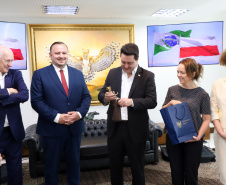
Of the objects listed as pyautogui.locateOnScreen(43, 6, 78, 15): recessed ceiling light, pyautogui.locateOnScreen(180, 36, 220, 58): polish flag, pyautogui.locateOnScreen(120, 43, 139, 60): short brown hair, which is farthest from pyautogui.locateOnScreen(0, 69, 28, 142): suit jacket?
pyautogui.locateOnScreen(180, 36, 220, 58): polish flag

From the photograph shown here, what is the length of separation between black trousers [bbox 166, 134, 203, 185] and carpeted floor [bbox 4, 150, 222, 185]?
1.20 meters

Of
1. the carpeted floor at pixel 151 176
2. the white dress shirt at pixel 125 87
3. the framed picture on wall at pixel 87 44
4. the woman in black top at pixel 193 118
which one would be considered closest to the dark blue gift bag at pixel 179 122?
the woman in black top at pixel 193 118

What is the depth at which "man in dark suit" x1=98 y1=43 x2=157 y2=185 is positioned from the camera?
245 cm

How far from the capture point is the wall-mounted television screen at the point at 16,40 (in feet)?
16.1

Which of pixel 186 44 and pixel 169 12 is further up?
pixel 169 12

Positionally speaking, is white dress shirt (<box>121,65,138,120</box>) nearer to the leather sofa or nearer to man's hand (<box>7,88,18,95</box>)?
man's hand (<box>7,88,18,95</box>)

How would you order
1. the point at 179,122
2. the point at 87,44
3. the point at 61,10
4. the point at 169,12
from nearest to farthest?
the point at 179,122 → the point at 61,10 → the point at 169,12 → the point at 87,44

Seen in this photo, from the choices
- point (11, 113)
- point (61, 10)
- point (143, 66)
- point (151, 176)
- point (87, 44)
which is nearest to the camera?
point (11, 113)

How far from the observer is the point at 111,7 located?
4520 millimetres

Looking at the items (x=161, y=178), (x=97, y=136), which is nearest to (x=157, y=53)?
(x=97, y=136)

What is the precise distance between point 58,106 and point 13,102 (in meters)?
0.47

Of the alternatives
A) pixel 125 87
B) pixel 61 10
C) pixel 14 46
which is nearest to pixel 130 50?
pixel 125 87

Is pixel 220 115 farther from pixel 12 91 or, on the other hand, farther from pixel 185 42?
pixel 185 42

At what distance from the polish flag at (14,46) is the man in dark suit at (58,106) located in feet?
8.85
